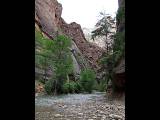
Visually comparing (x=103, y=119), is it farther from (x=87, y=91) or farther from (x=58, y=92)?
(x=87, y=91)

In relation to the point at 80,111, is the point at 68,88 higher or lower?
lower

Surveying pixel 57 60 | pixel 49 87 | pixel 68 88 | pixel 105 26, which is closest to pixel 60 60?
pixel 57 60

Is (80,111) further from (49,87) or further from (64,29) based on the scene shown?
(64,29)

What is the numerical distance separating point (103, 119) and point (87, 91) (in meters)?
22.7

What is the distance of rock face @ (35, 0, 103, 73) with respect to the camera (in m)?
38.7

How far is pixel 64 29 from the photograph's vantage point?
2317 inches

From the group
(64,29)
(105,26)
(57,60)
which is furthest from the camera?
(64,29)

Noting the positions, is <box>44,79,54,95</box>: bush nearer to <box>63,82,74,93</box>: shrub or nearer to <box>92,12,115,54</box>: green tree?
<box>63,82,74,93</box>: shrub

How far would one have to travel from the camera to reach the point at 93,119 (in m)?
9.52

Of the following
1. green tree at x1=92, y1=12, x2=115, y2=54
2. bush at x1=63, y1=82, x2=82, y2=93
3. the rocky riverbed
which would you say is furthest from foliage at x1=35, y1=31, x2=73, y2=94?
the rocky riverbed

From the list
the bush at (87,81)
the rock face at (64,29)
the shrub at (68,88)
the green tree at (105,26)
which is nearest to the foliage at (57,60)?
the shrub at (68,88)

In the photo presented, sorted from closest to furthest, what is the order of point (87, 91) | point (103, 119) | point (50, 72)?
point (103, 119) < point (50, 72) < point (87, 91)
